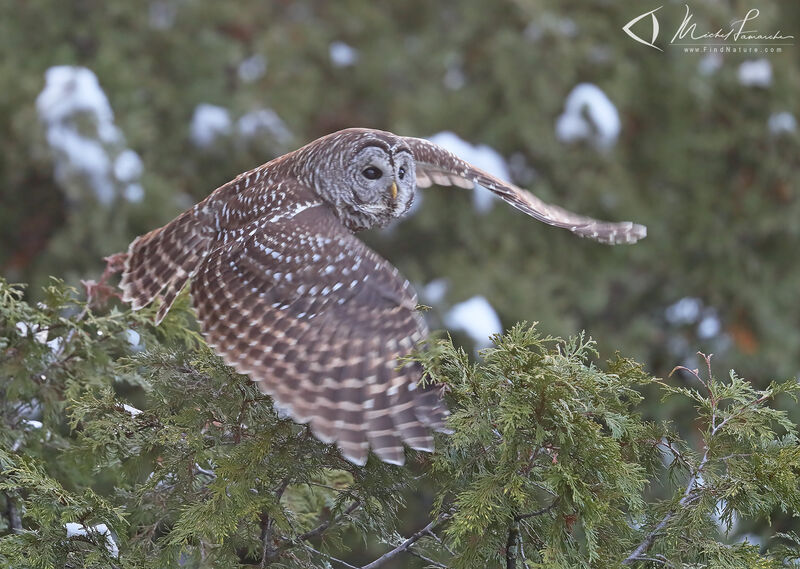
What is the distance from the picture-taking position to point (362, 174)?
3.55 meters

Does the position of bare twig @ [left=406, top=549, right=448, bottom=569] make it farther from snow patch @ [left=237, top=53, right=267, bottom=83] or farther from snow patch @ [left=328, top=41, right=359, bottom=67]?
snow patch @ [left=328, top=41, right=359, bottom=67]

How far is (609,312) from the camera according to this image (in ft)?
24.6

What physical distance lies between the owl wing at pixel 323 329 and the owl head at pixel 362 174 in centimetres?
23

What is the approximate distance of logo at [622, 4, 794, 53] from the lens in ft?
24.0

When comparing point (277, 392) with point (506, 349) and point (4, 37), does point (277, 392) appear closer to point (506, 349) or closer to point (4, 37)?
point (506, 349)

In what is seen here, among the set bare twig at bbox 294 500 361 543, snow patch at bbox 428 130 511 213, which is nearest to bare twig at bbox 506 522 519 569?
bare twig at bbox 294 500 361 543

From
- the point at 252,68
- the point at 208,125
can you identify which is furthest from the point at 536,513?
the point at 252,68

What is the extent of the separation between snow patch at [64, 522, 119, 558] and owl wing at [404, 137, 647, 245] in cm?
175

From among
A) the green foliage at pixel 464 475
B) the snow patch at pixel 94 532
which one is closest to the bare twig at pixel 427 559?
Result: the green foliage at pixel 464 475

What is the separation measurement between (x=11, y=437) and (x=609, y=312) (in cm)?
528

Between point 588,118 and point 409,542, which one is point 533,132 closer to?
point 588,118

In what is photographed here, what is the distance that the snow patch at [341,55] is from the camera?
7.90 meters

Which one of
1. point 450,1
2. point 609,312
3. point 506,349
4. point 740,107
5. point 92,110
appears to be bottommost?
point 609,312

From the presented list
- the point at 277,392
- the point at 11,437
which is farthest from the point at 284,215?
the point at 11,437
